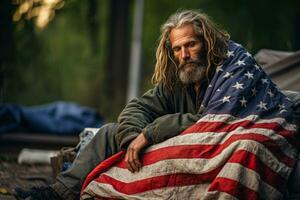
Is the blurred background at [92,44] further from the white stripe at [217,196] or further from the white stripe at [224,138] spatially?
the white stripe at [217,196]

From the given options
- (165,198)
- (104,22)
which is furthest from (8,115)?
(104,22)

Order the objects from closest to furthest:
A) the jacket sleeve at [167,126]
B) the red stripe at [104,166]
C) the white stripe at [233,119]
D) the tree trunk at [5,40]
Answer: the white stripe at [233,119] → the jacket sleeve at [167,126] → the red stripe at [104,166] → the tree trunk at [5,40]

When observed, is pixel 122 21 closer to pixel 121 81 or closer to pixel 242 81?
pixel 121 81

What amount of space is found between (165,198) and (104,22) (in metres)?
18.7

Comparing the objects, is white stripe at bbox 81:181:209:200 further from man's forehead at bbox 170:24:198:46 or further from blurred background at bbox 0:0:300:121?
blurred background at bbox 0:0:300:121

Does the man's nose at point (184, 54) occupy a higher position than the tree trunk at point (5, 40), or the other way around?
the man's nose at point (184, 54)

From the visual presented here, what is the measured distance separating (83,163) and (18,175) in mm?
1813

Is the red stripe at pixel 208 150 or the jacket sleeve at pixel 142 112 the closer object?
the red stripe at pixel 208 150

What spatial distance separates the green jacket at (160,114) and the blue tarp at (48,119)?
353 centimetres

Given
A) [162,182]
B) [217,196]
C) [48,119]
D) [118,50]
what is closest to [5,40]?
[48,119]

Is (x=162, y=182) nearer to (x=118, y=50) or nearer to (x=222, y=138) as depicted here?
(x=222, y=138)

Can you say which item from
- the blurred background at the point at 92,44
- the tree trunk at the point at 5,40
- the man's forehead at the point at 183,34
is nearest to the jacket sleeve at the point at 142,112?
the man's forehead at the point at 183,34

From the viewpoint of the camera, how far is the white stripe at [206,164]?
4.57 metres

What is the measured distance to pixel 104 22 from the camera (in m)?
23.1
